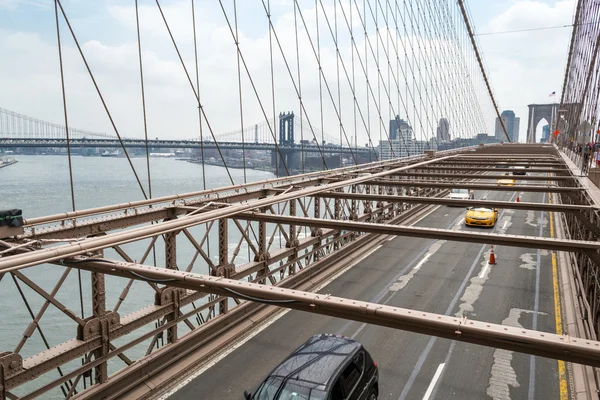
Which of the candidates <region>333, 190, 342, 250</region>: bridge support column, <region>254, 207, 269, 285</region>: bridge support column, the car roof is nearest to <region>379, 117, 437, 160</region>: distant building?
<region>333, 190, 342, 250</region>: bridge support column

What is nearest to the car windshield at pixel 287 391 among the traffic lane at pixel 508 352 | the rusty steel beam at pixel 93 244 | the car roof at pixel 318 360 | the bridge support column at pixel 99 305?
the car roof at pixel 318 360

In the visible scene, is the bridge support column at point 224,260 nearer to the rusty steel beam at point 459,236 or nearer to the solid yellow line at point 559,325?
the rusty steel beam at point 459,236

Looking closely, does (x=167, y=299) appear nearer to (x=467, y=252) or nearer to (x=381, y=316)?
(x=381, y=316)

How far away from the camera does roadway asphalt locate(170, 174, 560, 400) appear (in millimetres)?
9188

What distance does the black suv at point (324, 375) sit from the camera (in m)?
6.96

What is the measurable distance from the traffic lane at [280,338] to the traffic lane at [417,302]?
68cm

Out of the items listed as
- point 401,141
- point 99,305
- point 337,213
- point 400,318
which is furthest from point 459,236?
point 401,141

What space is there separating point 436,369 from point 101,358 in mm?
6459

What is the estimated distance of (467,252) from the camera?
20500 mm

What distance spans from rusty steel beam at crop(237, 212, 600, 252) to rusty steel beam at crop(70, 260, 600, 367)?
3.66 m

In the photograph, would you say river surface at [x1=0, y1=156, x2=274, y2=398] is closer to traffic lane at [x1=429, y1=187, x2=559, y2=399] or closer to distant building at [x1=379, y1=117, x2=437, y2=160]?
traffic lane at [x1=429, y1=187, x2=559, y2=399]

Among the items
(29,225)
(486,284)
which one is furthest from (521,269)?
(29,225)

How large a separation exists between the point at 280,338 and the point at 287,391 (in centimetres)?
433

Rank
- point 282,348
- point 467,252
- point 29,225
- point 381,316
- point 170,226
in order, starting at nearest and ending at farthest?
point 381,316
point 170,226
point 29,225
point 282,348
point 467,252
